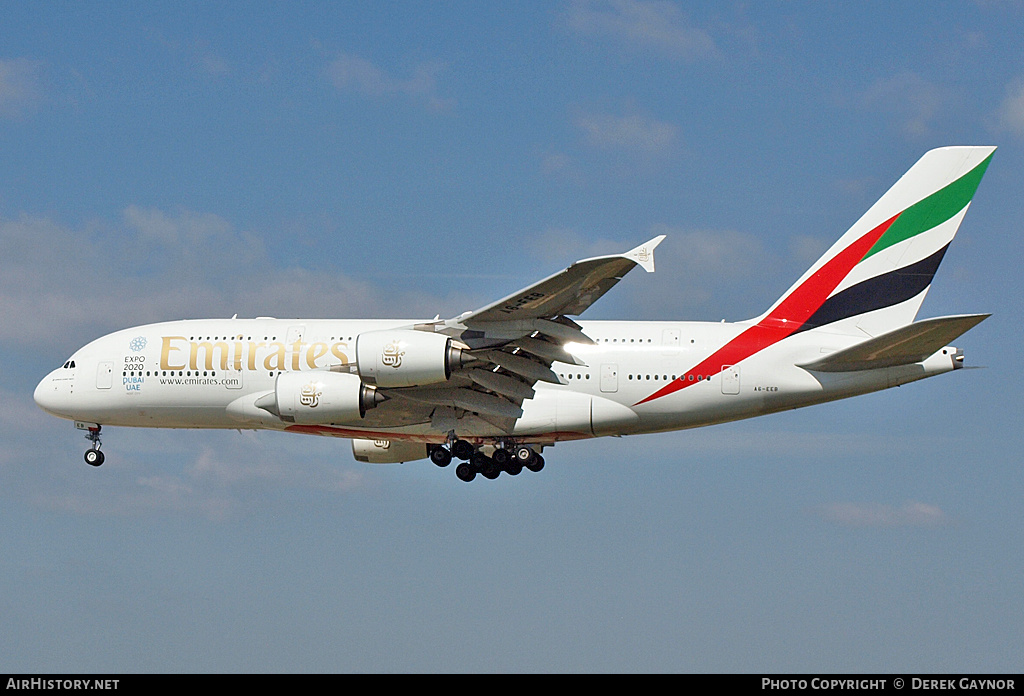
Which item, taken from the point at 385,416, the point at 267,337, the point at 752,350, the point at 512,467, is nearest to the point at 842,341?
the point at 752,350

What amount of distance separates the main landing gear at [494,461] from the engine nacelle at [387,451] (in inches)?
113

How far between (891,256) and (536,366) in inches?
445

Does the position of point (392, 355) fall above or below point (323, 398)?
above

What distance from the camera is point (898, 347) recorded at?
3061 cm

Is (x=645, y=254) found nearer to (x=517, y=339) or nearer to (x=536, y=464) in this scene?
(x=517, y=339)

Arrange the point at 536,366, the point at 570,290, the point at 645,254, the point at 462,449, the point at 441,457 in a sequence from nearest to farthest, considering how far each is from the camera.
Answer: the point at 645,254, the point at 570,290, the point at 536,366, the point at 462,449, the point at 441,457

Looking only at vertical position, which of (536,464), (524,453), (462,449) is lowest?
(536,464)

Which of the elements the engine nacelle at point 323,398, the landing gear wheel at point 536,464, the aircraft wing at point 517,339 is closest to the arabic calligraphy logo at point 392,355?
the aircraft wing at point 517,339

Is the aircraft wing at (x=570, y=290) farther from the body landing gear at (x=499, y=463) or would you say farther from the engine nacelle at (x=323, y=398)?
the body landing gear at (x=499, y=463)

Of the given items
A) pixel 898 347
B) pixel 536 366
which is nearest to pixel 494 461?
pixel 536 366

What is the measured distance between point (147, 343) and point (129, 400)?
1.68 m

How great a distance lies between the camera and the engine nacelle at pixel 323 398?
100ft
